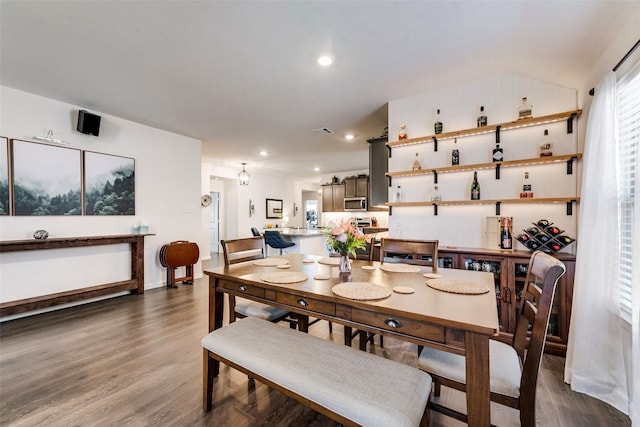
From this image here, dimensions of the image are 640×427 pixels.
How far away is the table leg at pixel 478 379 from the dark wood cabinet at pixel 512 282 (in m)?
1.71

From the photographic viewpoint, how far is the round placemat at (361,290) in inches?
51.6

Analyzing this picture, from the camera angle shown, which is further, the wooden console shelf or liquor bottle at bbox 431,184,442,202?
liquor bottle at bbox 431,184,442,202

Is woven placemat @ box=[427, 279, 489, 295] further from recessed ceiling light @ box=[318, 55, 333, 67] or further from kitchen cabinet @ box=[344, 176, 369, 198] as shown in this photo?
kitchen cabinet @ box=[344, 176, 369, 198]

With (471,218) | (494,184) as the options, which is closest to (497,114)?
(494,184)

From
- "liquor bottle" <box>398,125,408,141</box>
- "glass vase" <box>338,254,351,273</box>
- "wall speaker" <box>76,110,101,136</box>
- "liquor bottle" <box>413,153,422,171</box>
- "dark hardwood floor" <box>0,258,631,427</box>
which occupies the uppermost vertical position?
"wall speaker" <box>76,110,101,136</box>

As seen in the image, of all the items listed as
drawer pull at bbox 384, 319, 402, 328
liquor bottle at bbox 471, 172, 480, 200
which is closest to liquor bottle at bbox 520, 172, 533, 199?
liquor bottle at bbox 471, 172, 480, 200

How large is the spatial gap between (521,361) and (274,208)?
8167 mm

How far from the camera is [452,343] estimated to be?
1.08 meters

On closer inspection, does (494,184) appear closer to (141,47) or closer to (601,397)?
(601,397)

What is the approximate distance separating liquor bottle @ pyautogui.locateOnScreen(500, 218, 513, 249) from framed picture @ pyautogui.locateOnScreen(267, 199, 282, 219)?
7040mm

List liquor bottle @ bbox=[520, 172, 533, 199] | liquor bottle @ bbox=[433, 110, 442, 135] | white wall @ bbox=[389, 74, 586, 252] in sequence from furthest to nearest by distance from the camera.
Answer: liquor bottle @ bbox=[433, 110, 442, 135] < liquor bottle @ bbox=[520, 172, 533, 199] < white wall @ bbox=[389, 74, 586, 252]

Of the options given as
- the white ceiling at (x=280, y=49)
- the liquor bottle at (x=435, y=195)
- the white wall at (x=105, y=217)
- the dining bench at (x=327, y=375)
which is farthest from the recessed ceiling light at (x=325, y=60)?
the white wall at (x=105, y=217)

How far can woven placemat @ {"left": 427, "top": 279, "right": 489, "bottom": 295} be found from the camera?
4.57ft

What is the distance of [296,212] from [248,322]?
836 centimetres
